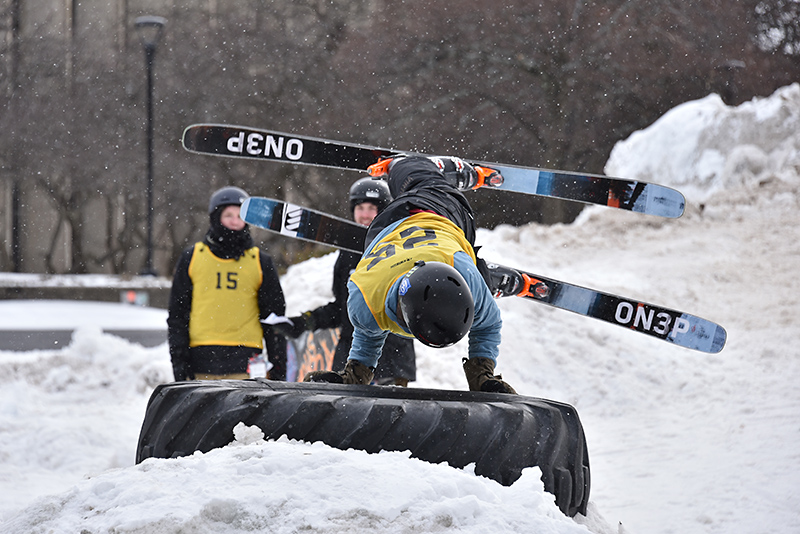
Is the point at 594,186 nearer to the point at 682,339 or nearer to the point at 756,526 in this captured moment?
the point at 682,339

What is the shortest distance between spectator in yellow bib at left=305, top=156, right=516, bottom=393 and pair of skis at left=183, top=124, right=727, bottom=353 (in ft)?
3.25

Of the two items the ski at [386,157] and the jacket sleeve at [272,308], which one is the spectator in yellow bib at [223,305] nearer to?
the jacket sleeve at [272,308]

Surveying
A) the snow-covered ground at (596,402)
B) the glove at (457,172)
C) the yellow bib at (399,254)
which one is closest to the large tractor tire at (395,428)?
the snow-covered ground at (596,402)

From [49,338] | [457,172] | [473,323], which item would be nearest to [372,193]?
[457,172]

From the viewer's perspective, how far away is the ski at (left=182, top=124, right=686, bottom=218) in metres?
5.24

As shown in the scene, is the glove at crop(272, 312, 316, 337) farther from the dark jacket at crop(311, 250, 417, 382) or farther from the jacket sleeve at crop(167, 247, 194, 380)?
the jacket sleeve at crop(167, 247, 194, 380)

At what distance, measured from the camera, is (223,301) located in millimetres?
4836

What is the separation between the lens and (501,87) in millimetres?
20578

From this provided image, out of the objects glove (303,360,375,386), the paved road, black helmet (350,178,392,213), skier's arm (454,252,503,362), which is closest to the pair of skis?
black helmet (350,178,392,213)

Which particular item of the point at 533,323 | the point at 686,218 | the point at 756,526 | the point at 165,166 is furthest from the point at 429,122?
the point at 756,526

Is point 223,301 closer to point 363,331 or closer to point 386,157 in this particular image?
point 386,157

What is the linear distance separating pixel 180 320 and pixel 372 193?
1398mm

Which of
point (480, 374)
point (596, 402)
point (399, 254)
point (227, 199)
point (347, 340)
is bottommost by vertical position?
point (596, 402)

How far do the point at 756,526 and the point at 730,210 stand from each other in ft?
31.9
